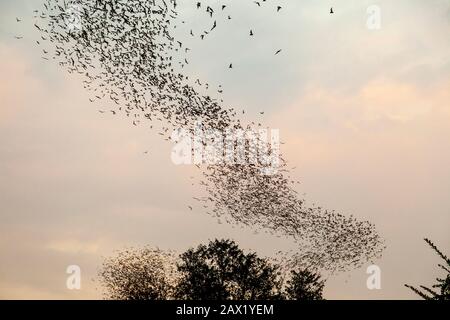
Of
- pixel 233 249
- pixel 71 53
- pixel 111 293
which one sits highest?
pixel 71 53

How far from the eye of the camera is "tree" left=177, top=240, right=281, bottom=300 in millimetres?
51500

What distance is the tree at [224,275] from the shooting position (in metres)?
51.5

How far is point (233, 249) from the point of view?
54.3 meters

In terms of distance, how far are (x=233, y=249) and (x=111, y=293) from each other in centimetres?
1624

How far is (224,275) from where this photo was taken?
5256cm
